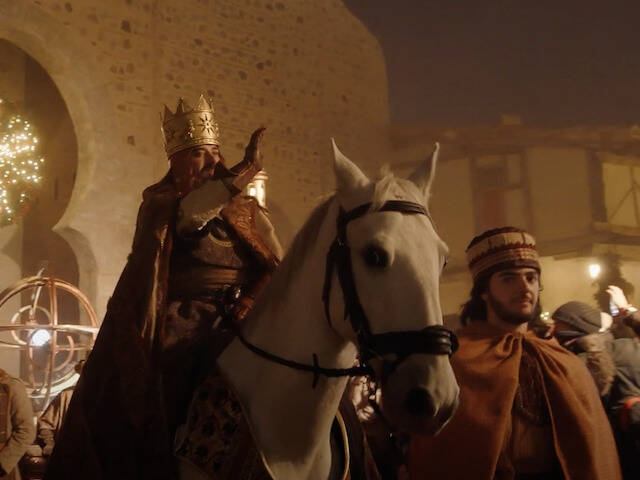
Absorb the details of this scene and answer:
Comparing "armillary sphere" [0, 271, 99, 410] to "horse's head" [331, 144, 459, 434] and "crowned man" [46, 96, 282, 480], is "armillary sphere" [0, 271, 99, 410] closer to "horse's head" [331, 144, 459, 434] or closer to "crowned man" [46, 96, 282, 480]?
"crowned man" [46, 96, 282, 480]

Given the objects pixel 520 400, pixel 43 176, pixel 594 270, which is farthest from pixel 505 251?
pixel 594 270

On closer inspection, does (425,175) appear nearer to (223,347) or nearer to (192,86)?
(223,347)

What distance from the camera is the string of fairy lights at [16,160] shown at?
9.43 m

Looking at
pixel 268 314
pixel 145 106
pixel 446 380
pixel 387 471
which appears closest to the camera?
pixel 446 380

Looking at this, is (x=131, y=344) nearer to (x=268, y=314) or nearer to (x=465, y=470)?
(x=268, y=314)

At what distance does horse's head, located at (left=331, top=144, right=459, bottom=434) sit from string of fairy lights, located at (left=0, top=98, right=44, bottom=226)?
8180 millimetres

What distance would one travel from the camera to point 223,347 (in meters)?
2.84

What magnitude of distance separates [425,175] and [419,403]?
0.93 m

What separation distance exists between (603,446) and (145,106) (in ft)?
32.5

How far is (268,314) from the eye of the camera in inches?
106

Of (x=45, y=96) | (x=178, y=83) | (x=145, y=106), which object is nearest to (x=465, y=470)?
(x=145, y=106)

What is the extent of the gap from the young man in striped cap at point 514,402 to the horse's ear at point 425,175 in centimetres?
111

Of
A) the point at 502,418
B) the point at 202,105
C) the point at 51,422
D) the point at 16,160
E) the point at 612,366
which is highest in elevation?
the point at 16,160

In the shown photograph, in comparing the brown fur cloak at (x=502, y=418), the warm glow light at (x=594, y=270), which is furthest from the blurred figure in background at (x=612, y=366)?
the warm glow light at (x=594, y=270)
